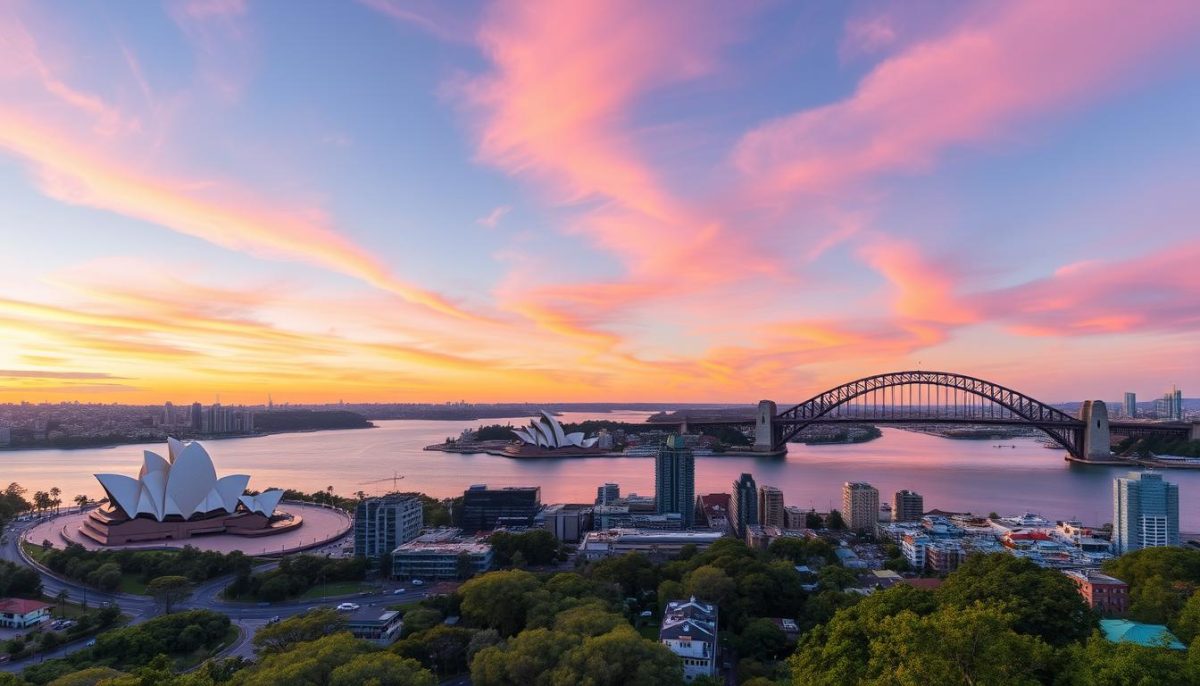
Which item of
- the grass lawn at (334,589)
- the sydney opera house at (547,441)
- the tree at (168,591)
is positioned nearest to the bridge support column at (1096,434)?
the sydney opera house at (547,441)

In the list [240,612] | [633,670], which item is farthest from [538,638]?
[240,612]

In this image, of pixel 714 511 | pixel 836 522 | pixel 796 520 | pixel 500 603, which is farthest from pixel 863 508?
pixel 500 603

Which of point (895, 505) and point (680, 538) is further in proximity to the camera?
point (895, 505)

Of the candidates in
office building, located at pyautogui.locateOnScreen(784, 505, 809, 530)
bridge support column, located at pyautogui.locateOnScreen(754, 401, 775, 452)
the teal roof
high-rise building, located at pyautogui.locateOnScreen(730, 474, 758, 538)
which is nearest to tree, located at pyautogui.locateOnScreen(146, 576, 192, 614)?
high-rise building, located at pyautogui.locateOnScreen(730, 474, 758, 538)

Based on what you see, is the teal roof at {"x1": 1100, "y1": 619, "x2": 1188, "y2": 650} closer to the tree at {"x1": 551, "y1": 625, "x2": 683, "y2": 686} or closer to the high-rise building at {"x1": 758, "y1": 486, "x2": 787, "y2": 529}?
the tree at {"x1": 551, "y1": 625, "x2": 683, "y2": 686}

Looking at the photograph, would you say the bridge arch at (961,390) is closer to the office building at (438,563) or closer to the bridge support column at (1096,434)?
the bridge support column at (1096,434)

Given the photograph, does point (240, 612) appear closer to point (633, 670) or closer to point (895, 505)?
point (633, 670)
